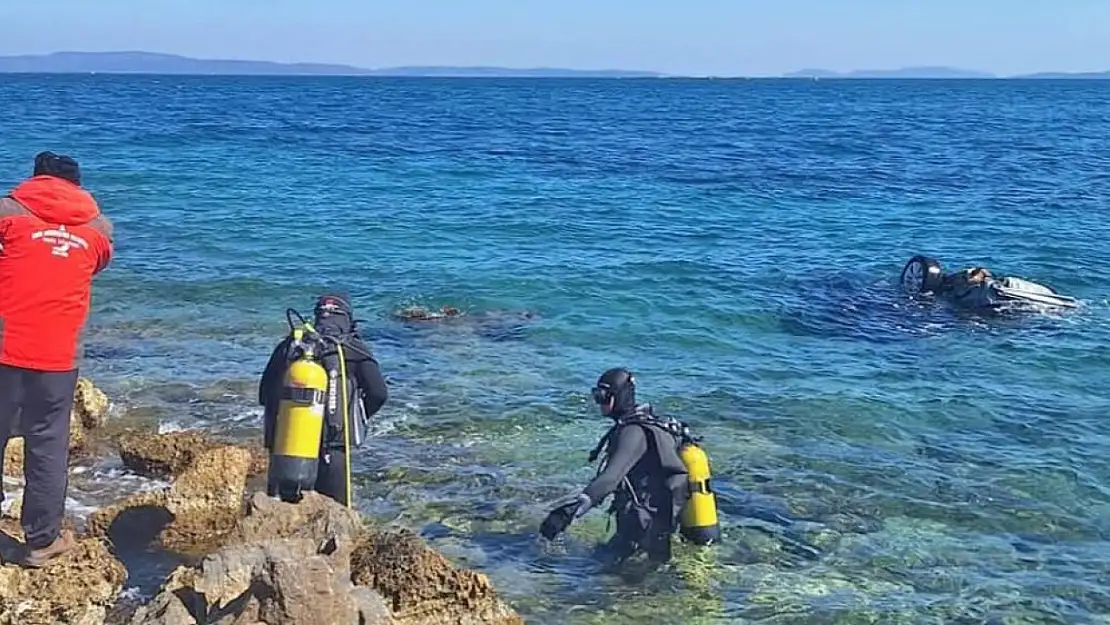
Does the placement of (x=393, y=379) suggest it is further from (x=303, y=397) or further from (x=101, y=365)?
(x=303, y=397)

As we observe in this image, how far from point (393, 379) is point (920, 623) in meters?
6.30

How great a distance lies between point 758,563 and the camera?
7.64 m

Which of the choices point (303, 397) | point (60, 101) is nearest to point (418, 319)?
point (303, 397)

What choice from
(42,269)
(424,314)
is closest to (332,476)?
(42,269)

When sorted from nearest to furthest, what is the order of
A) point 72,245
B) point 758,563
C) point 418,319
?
1. point 72,245
2. point 758,563
3. point 418,319

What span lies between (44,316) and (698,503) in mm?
3860

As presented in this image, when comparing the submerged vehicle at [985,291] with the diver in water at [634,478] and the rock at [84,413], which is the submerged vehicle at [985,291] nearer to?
the diver in water at [634,478]

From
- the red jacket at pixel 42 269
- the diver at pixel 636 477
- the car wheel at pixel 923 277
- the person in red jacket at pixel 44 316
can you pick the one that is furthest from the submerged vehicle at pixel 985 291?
the red jacket at pixel 42 269

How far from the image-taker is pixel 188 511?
7.40 meters

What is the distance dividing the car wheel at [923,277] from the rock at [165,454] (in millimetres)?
10698

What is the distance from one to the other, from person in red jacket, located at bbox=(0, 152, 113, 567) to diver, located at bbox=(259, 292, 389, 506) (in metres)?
1.04

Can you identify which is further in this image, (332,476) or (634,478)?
(634,478)

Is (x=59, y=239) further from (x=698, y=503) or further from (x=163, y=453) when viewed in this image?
(x=698, y=503)

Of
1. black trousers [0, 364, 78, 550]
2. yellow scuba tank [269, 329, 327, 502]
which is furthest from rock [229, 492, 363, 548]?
black trousers [0, 364, 78, 550]
